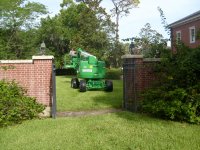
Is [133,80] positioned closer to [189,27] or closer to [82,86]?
[82,86]

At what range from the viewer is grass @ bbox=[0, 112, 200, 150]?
7461 mm

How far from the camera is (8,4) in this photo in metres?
45.0

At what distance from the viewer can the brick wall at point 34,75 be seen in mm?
11484

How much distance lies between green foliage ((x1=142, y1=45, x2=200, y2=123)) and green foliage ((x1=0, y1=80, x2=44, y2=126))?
3509 millimetres

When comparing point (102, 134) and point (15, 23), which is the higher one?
point (15, 23)

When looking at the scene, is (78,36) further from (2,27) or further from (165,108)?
(165,108)

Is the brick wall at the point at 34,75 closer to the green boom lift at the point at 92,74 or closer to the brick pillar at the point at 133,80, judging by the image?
the brick pillar at the point at 133,80

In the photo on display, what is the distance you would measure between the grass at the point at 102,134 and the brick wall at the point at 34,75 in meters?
1.30

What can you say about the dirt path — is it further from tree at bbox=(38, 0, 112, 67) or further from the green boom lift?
tree at bbox=(38, 0, 112, 67)

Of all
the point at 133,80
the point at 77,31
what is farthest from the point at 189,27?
the point at 133,80

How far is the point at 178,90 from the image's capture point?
10.2m

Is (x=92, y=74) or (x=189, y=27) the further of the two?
(x=189, y=27)

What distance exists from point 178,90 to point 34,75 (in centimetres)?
467

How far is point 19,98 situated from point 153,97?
13.8 ft
